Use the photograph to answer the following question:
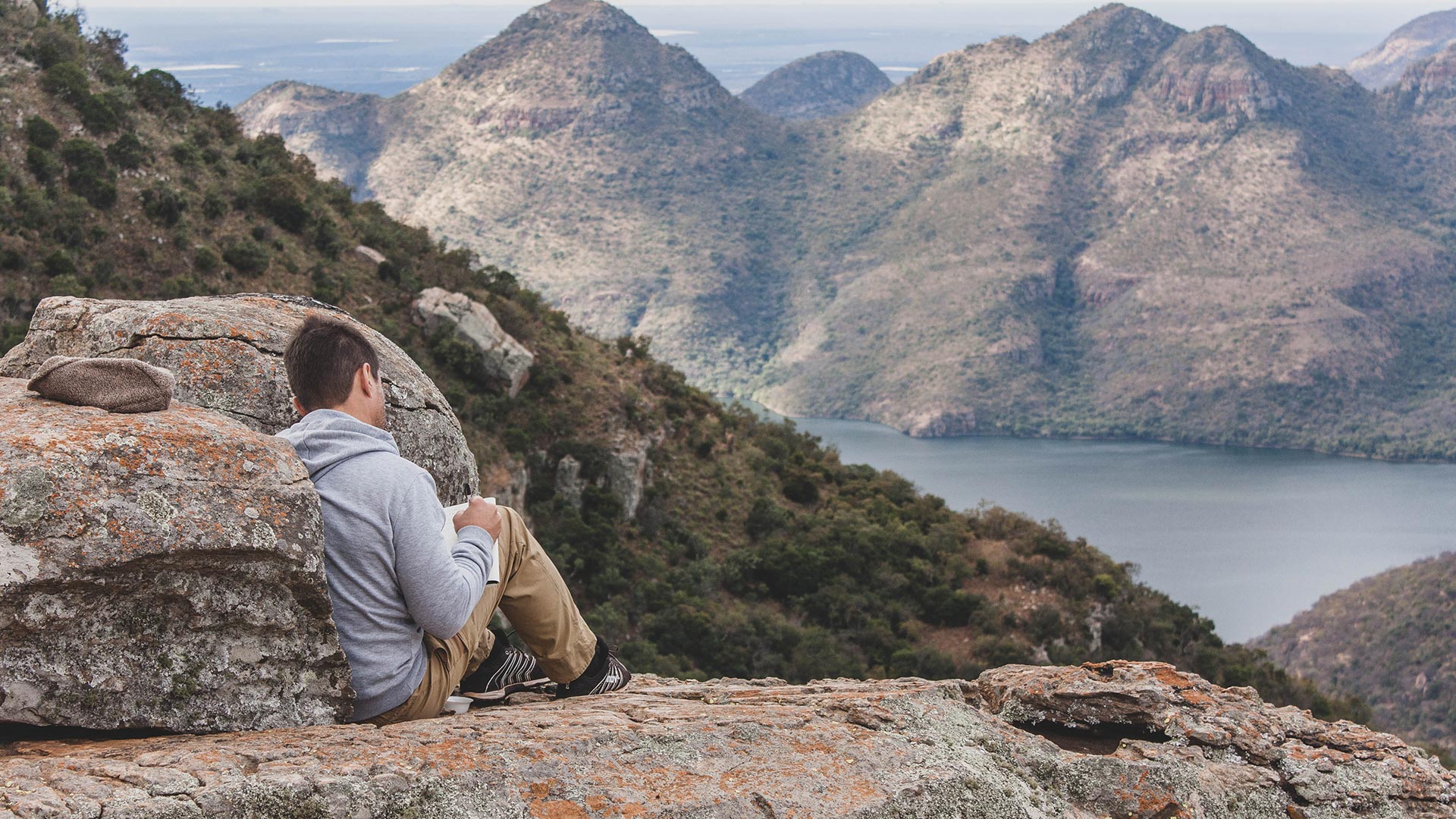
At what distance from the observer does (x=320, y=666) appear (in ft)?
13.5

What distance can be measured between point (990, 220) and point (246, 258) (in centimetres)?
14269

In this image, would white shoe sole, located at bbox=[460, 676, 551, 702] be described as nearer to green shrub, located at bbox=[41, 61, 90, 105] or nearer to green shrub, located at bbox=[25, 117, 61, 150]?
green shrub, located at bbox=[25, 117, 61, 150]

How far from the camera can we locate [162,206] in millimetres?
22391

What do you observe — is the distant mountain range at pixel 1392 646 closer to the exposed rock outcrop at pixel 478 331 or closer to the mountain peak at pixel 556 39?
the exposed rock outcrop at pixel 478 331

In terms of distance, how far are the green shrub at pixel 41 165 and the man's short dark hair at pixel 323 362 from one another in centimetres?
2156

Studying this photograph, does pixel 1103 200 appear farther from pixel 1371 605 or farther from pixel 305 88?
pixel 305 88

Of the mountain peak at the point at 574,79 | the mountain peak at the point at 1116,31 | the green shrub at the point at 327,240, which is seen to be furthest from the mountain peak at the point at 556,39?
the green shrub at the point at 327,240

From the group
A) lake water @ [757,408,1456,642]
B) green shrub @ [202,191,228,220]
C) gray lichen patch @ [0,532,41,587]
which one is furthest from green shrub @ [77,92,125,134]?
lake water @ [757,408,1456,642]

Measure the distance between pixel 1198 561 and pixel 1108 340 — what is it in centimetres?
6370

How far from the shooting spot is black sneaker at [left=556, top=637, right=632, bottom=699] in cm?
520

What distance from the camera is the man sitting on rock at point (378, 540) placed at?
408 centimetres

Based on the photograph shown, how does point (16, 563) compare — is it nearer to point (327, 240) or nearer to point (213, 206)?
point (213, 206)

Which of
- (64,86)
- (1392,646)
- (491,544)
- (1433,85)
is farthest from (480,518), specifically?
(1433,85)

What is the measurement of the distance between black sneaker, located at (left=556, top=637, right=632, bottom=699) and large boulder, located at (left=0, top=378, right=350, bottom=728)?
4.12 feet
